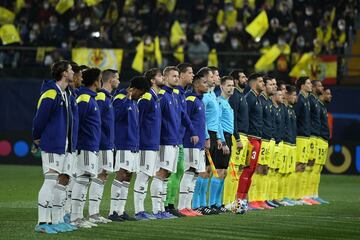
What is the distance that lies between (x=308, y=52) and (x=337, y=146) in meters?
3.26

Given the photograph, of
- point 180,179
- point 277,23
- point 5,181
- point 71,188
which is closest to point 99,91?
point 71,188

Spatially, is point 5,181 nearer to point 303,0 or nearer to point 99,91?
point 99,91

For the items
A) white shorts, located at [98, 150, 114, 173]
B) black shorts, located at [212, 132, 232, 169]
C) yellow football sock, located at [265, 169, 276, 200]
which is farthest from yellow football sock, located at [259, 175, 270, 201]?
white shorts, located at [98, 150, 114, 173]

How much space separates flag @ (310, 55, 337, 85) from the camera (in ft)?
112

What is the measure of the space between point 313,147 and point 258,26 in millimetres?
11717

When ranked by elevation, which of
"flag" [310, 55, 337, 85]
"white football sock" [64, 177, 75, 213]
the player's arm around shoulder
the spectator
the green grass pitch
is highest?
the spectator

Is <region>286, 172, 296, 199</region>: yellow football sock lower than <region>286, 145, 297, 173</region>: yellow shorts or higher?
lower

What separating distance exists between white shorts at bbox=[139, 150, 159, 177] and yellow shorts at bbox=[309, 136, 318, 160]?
23.4 ft

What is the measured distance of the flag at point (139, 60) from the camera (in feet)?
115

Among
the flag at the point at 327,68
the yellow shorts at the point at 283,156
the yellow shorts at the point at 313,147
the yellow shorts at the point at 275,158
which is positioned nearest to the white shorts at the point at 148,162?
the yellow shorts at the point at 275,158

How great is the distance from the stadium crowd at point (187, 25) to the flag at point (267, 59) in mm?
1233

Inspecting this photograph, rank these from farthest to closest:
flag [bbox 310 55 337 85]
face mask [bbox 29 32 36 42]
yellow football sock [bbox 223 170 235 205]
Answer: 1. face mask [bbox 29 32 36 42]
2. flag [bbox 310 55 337 85]
3. yellow football sock [bbox 223 170 235 205]

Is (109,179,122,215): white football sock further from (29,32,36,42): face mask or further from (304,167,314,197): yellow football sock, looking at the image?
(29,32,36,42): face mask

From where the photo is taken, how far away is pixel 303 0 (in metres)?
39.1
